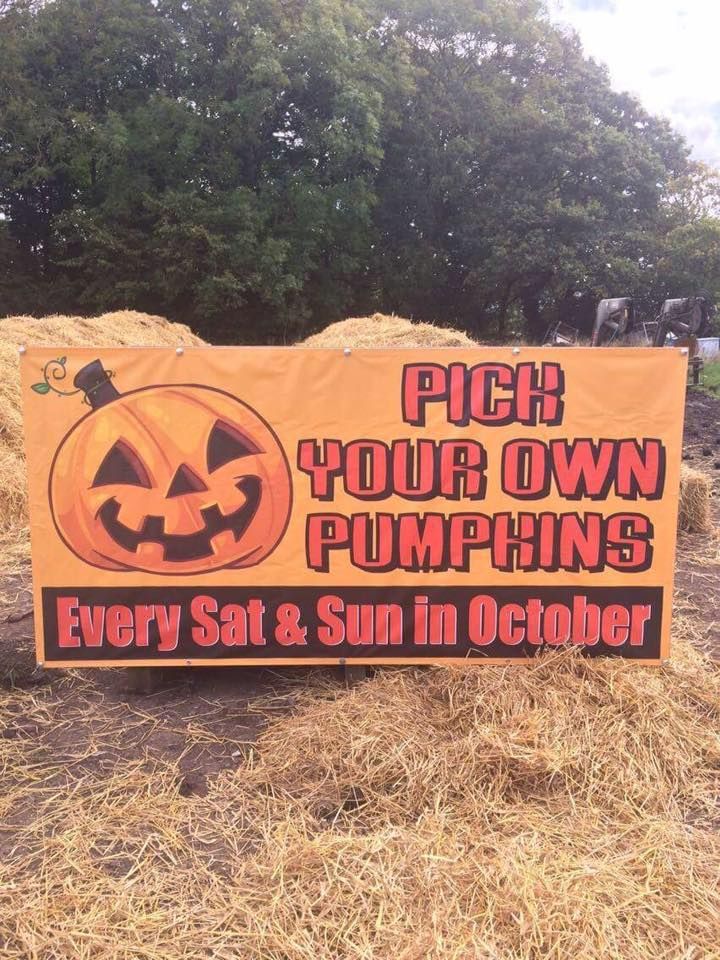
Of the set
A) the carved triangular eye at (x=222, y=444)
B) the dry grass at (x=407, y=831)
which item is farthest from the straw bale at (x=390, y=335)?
the dry grass at (x=407, y=831)

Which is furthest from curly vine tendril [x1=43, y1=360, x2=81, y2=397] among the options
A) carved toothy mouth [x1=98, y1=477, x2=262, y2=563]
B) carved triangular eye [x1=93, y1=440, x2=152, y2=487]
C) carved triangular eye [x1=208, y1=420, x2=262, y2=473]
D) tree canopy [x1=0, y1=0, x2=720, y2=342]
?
tree canopy [x1=0, y1=0, x2=720, y2=342]

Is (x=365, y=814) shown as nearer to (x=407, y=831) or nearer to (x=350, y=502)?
(x=407, y=831)

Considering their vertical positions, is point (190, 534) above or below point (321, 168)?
below

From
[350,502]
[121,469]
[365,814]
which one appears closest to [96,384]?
[121,469]

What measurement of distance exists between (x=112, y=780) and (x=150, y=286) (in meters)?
24.9

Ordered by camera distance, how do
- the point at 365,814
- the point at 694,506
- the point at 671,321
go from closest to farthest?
the point at 365,814, the point at 694,506, the point at 671,321

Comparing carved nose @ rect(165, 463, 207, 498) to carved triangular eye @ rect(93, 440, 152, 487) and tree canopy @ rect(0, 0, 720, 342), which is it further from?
tree canopy @ rect(0, 0, 720, 342)

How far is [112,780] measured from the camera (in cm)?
296

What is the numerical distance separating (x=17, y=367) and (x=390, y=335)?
5.95 m

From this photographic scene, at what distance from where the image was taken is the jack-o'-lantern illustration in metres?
3.37

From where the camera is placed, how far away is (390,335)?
1312 centimetres

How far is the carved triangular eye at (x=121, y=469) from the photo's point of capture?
3375mm

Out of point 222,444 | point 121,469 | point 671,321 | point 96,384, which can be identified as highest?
point 671,321

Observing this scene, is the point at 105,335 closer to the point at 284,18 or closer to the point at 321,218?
the point at 321,218
